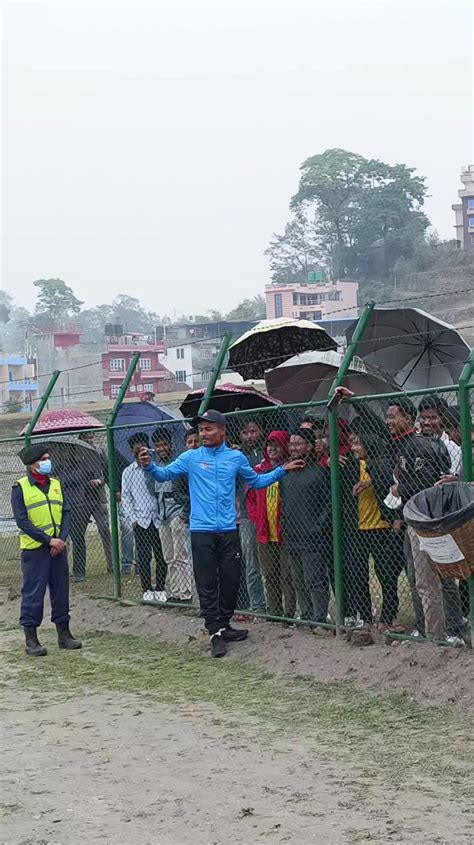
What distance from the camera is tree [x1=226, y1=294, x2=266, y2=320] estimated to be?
310ft

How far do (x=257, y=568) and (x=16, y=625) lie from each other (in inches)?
112

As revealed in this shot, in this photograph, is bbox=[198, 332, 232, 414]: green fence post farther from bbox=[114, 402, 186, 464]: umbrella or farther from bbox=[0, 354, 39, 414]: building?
bbox=[0, 354, 39, 414]: building

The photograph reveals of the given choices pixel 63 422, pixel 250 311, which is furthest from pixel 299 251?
pixel 63 422

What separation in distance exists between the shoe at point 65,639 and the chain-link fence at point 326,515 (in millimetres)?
1159

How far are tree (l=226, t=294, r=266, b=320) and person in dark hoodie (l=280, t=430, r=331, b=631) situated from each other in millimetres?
80570

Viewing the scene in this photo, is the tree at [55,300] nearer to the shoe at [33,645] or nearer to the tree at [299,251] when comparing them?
the tree at [299,251]

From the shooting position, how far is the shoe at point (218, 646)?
350 inches

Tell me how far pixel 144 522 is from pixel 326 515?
2.76 m

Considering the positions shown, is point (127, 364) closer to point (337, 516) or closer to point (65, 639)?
point (65, 639)

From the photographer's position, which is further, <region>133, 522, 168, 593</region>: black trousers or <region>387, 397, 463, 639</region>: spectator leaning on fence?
<region>133, 522, 168, 593</region>: black trousers

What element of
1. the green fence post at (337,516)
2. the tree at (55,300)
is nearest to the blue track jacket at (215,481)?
the green fence post at (337,516)

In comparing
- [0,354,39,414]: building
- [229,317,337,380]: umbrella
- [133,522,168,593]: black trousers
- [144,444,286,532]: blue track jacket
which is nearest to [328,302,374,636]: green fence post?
[144,444,286,532]: blue track jacket

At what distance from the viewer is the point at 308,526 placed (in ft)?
29.1

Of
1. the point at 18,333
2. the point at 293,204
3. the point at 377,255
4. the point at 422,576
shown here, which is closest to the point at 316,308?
the point at 377,255
